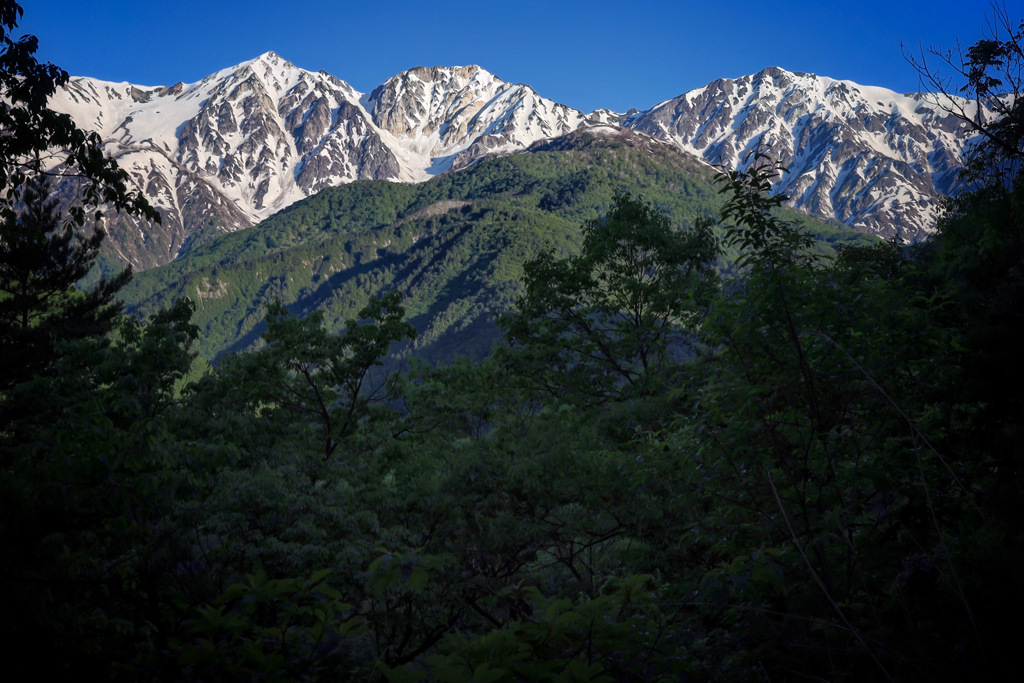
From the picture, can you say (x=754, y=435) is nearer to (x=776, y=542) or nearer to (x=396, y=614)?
(x=776, y=542)

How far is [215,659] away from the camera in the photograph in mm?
2785

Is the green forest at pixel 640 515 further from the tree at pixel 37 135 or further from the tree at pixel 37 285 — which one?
the tree at pixel 37 285

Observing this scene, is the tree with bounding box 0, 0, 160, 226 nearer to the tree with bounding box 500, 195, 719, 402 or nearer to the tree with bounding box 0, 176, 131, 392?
the tree with bounding box 500, 195, 719, 402

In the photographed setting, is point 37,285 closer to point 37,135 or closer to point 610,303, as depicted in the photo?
point 37,135

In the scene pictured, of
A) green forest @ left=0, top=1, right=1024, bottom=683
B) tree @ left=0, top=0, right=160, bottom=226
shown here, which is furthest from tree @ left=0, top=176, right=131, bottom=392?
tree @ left=0, top=0, right=160, bottom=226

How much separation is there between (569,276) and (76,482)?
14.2 meters

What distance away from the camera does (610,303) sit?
17.3 meters

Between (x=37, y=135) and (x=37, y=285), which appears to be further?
(x=37, y=285)

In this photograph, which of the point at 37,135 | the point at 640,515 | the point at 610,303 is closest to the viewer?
the point at 37,135

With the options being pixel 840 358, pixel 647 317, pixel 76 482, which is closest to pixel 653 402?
pixel 647 317

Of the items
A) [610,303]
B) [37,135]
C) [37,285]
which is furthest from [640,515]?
[37,285]

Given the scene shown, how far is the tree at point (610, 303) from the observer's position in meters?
15.6

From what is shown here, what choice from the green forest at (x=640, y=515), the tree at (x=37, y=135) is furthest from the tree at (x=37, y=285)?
the tree at (x=37, y=135)

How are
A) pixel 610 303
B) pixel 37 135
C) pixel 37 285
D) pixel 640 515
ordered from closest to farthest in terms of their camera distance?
pixel 37 135 → pixel 640 515 → pixel 610 303 → pixel 37 285
